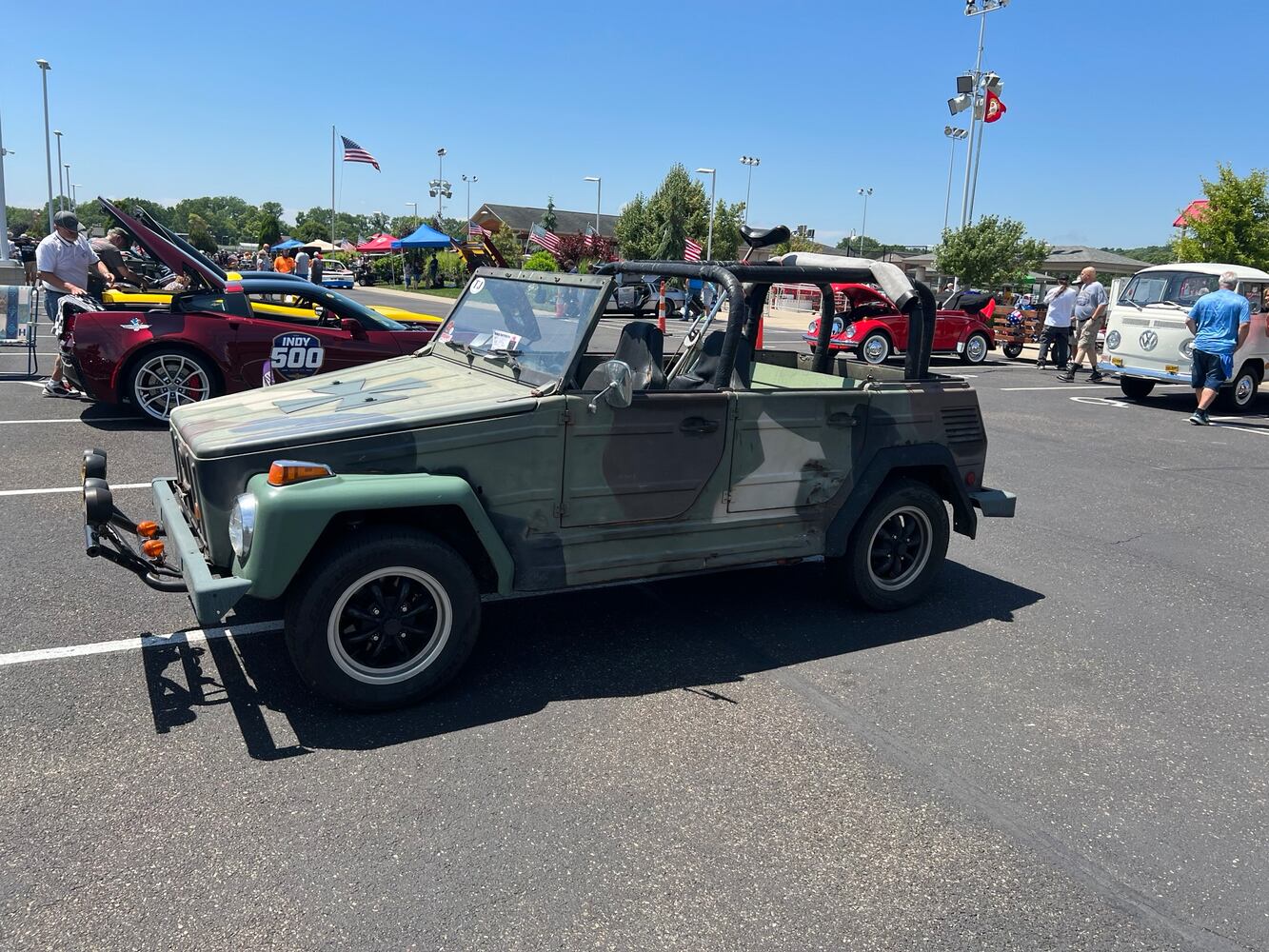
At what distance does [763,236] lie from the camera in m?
5.08

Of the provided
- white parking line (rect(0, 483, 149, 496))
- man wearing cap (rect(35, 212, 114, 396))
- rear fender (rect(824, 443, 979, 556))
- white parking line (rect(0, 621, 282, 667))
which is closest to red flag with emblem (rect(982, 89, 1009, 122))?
man wearing cap (rect(35, 212, 114, 396))

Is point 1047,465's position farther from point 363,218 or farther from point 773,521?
point 363,218

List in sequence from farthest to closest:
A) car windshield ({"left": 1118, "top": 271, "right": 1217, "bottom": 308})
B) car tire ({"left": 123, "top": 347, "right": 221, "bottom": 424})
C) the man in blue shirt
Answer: car windshield ({"left": 1118, "top": 271, "right": 1217, "bottom": 308}), the man in blue shirt, car tire ({"left": 123, "top": 347, "right": 221, "bottom": 424})

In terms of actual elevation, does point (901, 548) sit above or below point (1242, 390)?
below

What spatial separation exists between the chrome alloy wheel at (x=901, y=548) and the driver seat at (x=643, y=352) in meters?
1.60

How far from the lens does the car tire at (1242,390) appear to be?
536 inches

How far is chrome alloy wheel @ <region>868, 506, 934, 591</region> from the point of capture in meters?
5.12

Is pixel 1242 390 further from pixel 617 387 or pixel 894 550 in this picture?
pixel 617 387

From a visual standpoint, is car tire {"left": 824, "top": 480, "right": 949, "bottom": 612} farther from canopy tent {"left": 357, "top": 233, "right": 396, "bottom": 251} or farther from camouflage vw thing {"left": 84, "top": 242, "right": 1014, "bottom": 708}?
canopy tent {"left": 357, "top": 233, "right": 396, "bottom": 251}

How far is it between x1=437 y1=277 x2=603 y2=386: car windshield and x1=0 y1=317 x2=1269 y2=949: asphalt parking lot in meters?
1.35

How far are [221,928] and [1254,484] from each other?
9.52m

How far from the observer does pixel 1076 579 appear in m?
5.96

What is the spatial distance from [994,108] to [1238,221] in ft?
Result: 25.6

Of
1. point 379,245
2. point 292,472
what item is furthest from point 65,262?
point 379,245
